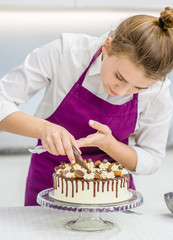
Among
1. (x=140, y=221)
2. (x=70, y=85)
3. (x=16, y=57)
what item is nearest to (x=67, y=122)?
(x=70, y=85)

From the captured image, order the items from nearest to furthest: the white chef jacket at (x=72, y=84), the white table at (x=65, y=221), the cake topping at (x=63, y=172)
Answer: the white table at (x=65, y=221) → the cake topping at (x=63, y=172) → the white chef jacket at (x=72, y=84)

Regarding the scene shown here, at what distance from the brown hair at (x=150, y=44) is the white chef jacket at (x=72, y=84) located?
243mm

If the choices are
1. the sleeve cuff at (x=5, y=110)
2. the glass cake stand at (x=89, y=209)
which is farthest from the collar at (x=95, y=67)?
the glass cake stand at (x=89, y=209)

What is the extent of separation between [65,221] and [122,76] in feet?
1.49

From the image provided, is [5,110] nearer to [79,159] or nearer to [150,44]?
[79,159]

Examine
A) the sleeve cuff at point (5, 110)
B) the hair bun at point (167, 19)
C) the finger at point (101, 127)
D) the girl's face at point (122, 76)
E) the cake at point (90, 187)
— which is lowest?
the cake at point (90, 187)

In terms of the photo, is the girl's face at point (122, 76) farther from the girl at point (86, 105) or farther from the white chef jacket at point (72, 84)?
the white chef jacket at point (72, 84)

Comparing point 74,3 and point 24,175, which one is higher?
point 74,3

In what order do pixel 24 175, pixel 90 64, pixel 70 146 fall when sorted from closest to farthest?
1. pixel 70 146
2. pixel 90 64
3. pixel 24 175

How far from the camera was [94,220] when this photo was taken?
133 centimetres

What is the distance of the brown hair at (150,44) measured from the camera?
129 cm

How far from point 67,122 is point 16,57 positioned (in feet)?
5.50

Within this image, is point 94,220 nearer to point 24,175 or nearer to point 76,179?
point 76,179

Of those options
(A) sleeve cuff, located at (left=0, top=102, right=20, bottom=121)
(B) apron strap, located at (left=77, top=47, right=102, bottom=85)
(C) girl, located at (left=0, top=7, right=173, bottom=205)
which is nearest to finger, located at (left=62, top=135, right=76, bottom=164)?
(C) girl, located at (left=0, top=7, right=173, bottom=205)
